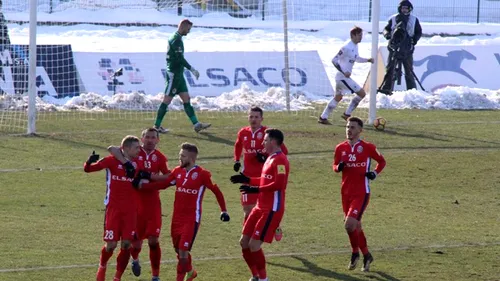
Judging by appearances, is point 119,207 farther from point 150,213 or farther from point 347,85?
point 347,85

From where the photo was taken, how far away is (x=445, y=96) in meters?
27.5

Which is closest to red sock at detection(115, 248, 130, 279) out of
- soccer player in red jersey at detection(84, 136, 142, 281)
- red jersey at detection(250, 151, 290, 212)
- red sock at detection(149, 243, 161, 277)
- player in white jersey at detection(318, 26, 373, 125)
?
soccer player in red jersey at detection(84, 136, 142, 281)

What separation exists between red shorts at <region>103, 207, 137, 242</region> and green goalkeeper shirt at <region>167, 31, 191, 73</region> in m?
10.1

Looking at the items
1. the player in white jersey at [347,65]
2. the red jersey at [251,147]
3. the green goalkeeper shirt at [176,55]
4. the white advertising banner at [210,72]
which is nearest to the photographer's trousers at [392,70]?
the white advertising banner at [210,72]

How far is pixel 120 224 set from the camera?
38.9 feet

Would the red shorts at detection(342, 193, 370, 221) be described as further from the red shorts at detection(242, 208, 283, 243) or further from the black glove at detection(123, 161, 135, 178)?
the black glove at detection(123, 161, 135, 178)

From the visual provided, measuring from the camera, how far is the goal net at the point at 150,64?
25469 mm

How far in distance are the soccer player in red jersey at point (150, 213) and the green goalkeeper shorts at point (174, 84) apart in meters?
9.35

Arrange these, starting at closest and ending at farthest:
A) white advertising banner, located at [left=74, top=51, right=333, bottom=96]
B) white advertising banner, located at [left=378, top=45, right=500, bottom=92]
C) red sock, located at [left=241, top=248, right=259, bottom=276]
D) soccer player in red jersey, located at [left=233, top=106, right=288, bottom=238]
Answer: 1. red sock, located at [left=241, top=248, right=259, bottom=276]
2. soccer player in red jersey, located at [left=233, top=106, right=288, bottom=238]
3. white advertising banner, located at [left=74, top=51, right=333, bottom=96]
4. white advertising banner, located at [left=378, top=45, right=500, bottom=92]

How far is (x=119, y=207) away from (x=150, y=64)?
16.6 m

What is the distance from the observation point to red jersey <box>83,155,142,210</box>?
39.0 ft

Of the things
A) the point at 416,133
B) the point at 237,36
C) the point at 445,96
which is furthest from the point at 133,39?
the point at 416,133

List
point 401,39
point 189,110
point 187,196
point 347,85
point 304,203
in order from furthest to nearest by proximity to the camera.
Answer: point 401,39 < point 347,85 < point 189,110 < point 304,203 < point 187,196

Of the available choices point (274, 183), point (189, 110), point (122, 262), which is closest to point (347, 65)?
point (189, 110)
